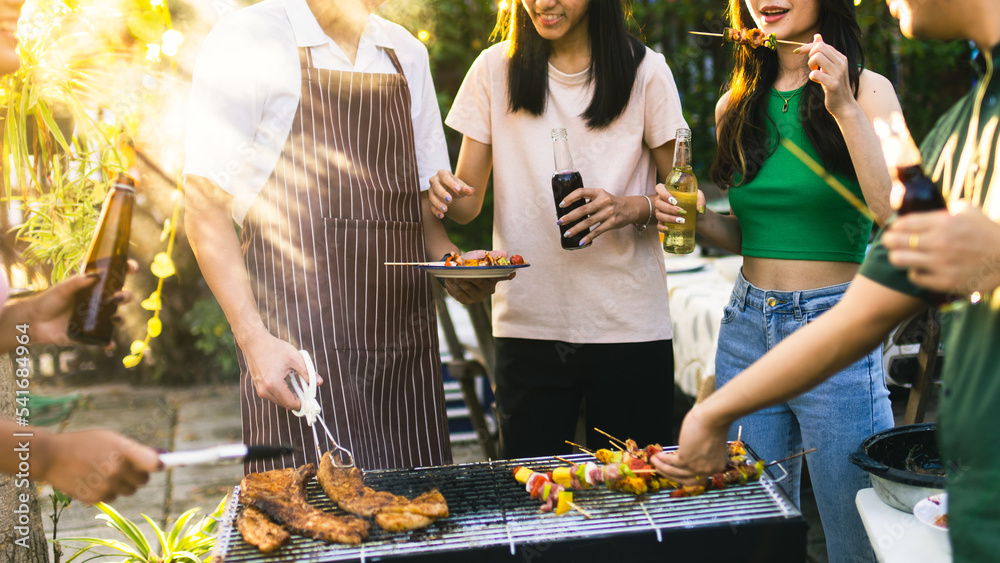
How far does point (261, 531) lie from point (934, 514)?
154 cm

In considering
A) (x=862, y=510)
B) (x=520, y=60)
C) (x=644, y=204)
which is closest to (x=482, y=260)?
(x=644, y=204)

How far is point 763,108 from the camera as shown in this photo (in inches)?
96.6

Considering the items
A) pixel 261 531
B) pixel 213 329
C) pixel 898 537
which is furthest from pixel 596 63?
pixel 213 329

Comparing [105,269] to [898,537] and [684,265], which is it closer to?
[898,537]

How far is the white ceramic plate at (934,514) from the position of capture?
1.65 metres

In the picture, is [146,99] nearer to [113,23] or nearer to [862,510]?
[113,23]

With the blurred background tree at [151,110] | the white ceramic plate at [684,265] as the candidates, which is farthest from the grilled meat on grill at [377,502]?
the white ceramic plate at [684,265]

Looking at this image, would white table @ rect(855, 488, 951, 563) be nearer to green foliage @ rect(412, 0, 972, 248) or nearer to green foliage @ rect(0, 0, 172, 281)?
green foliage @ rect(0, 0, 172, 281)

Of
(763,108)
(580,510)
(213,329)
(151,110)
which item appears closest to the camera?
(580,510)

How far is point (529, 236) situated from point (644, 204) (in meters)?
0.44

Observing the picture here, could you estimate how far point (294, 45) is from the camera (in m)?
2.32

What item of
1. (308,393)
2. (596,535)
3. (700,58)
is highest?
(700,58)

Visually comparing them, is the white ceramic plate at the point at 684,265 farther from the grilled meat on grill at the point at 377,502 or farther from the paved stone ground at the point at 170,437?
the grilled meat on grill at the point at 377,502

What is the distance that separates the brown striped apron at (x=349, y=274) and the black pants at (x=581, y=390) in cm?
35
